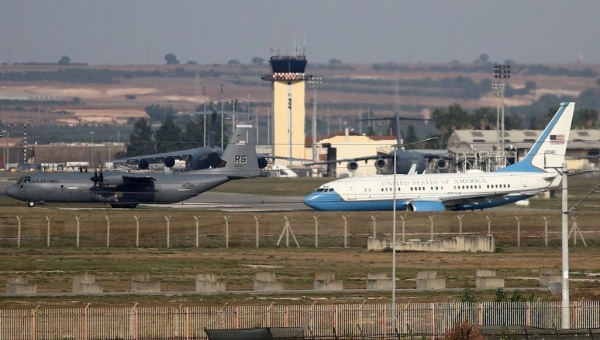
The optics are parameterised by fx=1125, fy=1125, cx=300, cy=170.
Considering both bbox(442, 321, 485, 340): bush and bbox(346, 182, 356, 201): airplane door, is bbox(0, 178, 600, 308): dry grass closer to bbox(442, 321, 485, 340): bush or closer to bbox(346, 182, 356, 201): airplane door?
bbox(346, 182, 356, 201): airplane door

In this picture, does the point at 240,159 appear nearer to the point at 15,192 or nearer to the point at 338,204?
the point at 338,204

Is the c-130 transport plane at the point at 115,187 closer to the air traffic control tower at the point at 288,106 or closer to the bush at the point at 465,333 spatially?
the bush at the point at 465,333

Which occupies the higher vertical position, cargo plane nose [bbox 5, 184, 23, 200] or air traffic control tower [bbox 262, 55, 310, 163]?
air traffic control tower [bbox 262, 55, 310, 163]

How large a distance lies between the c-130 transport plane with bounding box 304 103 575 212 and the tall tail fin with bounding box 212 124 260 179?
11.0 meters

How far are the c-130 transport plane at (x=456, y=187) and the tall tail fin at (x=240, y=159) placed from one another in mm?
11026

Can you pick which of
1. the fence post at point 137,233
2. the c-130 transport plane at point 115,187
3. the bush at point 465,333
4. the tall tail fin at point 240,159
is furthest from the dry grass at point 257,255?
the tall tail fin at point 240,159

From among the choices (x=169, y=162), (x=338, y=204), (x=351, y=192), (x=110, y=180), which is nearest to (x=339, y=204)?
(x=338, y=204)

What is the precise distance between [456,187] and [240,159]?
65.6 ft

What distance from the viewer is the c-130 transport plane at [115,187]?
87.2 m

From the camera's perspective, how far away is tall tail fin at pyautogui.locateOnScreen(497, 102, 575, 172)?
90938mm

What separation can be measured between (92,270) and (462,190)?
3904 cm

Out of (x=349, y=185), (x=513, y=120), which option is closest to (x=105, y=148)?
(x=513, y=120)

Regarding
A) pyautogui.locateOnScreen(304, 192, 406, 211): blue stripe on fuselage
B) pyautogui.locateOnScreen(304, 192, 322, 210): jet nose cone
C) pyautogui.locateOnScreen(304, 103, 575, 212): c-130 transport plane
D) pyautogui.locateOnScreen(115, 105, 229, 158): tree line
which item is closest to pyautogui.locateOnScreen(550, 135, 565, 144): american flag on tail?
pyautogui.locateOnScreen(304, 103, 575, 212): c-130 transport plane

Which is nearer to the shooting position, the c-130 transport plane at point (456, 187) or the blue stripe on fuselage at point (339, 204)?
the blue stripe on fuselage at point (339, 204)
